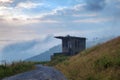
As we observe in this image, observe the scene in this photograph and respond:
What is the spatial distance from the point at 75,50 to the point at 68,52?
150 centimetres

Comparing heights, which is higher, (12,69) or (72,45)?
(12,69)

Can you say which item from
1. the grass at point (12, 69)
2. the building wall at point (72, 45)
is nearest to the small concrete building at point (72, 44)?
the building wall at point (72, 45)

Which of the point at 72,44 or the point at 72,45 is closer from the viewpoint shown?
the point at 72,45

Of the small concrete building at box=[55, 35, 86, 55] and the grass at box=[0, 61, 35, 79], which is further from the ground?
the grass at box=[0, 61, 35, 79]

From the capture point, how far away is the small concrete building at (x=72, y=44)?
2643 inches

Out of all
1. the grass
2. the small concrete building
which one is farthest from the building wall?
the grass

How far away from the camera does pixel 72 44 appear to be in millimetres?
67688

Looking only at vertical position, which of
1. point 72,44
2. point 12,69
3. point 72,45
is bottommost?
point 72,45

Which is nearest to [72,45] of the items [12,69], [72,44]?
[72,44]

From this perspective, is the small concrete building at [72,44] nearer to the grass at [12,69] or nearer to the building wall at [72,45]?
the building wall at [72,45]

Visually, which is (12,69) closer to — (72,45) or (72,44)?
(72,45)

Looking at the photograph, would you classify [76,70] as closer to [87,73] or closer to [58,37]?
[87,73]

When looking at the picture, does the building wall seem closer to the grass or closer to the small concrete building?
the small concrete building

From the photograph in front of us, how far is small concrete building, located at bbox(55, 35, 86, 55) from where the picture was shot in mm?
67125
